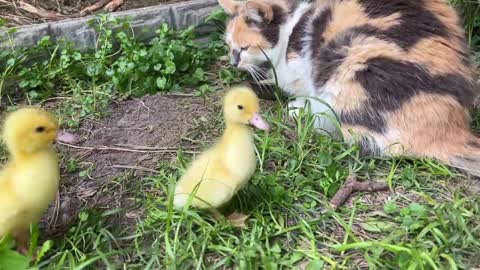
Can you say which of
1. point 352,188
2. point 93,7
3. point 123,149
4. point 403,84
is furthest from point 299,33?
point 93,7

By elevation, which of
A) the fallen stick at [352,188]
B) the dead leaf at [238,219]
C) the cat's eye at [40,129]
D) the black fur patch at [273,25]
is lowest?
the fallen stick at [352,188]

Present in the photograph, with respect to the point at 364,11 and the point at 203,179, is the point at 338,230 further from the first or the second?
the point at 364,11

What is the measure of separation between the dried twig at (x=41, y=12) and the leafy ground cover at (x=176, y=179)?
0.45 meters

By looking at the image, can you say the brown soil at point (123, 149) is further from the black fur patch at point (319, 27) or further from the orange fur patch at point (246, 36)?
the black fur patch at point (319, 27)

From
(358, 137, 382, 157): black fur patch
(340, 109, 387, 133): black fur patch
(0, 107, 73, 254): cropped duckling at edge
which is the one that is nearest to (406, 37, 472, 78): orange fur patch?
(340, 109, 387, 133): black fur patch

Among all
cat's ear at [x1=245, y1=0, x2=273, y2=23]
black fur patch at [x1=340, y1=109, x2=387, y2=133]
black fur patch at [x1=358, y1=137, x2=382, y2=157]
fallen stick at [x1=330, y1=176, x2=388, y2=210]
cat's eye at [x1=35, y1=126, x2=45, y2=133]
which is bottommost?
fallen stick at [x1=330, y1=176, x2=388, y2=210]

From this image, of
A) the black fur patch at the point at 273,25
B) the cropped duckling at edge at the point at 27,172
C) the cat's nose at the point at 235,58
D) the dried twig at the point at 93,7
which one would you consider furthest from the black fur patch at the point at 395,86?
the dried twig at the point at 93,7

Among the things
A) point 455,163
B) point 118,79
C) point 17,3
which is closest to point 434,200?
point 455,163

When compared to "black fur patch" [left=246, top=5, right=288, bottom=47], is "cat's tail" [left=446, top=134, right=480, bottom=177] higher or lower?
lower

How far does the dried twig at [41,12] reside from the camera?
12.8ft

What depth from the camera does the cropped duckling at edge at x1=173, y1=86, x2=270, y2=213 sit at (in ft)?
7.07

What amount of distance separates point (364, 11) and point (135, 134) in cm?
132

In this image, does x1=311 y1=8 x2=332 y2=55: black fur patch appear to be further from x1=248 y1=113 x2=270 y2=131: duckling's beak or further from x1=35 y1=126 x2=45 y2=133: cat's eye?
x1=35 y1=126 x2=45 y2=133: cat's eye

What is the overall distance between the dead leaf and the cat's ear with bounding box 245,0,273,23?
4.44ft
